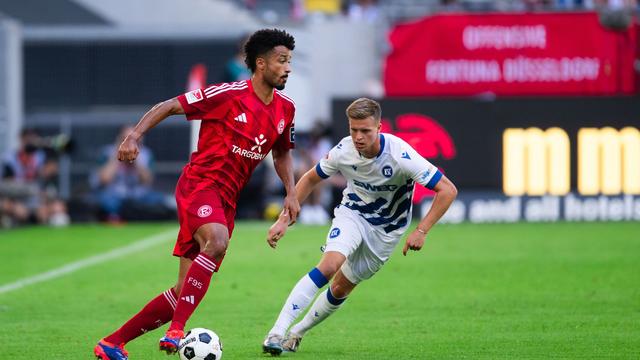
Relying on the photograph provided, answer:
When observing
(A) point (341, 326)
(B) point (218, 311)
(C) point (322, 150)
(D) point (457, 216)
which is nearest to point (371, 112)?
(A) point (341, 326)

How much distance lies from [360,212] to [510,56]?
17.4 m

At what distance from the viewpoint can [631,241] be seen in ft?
61.9

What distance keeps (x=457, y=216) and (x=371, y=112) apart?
1452 centimetres

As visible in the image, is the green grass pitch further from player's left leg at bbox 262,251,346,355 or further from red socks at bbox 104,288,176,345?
red socks at bbox 104,288,176,345

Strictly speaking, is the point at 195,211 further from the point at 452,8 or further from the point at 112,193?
the point at 452,8

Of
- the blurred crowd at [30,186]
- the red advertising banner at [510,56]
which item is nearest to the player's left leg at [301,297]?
the blurred crowd at [30,186]

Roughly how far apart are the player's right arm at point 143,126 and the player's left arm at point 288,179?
915 millimetres

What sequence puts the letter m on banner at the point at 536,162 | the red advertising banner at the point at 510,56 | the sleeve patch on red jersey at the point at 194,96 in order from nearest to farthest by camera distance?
the sleeve patch on red jersey at the point at 194,96 → the letter m on banner at the point at 536,162 → the red advertising banner at the point at 510,56

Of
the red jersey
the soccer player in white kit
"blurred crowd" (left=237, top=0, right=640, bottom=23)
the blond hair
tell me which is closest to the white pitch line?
the soccer player in white kit

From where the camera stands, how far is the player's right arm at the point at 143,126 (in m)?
7.95

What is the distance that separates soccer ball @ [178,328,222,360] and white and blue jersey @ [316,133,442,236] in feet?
5.80

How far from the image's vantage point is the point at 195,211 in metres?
8.42

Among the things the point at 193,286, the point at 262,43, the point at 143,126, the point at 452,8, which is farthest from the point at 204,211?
the point at 452,8

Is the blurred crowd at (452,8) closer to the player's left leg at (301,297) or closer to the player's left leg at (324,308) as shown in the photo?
the player's left leg at (324,308)
